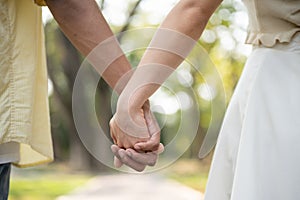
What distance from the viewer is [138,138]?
1.89m

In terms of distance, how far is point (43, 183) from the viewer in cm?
1476

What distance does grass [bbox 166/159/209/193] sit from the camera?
14.2 meters

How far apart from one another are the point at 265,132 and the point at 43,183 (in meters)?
13.6

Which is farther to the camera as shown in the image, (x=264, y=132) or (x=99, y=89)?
(x=99, y=89)

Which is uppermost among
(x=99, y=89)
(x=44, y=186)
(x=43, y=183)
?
(x=99, y=89)

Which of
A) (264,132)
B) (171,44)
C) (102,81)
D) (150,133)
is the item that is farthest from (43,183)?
(264,132)

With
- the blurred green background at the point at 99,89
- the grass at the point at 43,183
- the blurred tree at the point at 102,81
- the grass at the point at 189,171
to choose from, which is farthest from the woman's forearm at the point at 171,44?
the grass at the point at 189,171

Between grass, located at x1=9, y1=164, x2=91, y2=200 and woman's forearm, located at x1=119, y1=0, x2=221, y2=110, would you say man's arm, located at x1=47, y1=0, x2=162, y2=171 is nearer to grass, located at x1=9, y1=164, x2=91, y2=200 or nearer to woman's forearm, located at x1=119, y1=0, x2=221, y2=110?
woman's forearm, located at x1=119, y1=0, x2=221, y2=110

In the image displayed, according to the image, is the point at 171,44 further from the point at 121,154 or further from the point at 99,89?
the point at 99,89

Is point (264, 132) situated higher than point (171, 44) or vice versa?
point (171, 44)

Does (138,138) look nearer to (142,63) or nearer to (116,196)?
(142,63)

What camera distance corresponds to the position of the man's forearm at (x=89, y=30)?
1685 mm

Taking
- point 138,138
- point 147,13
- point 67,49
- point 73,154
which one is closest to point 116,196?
point 147,13

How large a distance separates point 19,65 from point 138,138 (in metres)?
0.45
